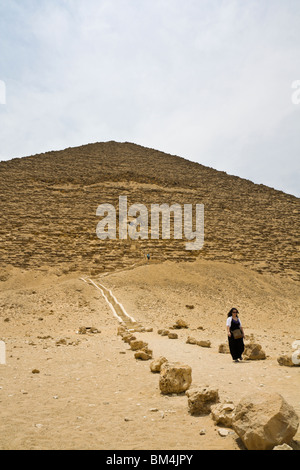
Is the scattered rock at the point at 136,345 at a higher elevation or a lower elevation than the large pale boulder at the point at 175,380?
lower

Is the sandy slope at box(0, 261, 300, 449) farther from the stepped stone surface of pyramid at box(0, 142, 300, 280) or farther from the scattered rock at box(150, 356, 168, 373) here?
the stepped stone surface of pyramid at box(0, 142, 300, 280)

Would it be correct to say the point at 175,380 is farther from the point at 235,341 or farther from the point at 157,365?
the point at 235,341

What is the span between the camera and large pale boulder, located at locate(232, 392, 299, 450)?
6.86 feet

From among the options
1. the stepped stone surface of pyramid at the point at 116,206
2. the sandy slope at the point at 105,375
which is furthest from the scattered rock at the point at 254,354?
the stepped stone surface of pyramid at the point at 116,206

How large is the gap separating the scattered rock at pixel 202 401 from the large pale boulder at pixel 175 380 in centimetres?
50

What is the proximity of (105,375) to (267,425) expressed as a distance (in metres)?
2.85

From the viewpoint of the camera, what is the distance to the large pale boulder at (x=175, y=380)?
349 centimetres

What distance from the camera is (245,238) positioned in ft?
80.8

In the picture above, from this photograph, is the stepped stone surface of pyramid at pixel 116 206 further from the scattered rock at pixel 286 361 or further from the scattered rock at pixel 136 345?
the scattered rock at pixel 286 361

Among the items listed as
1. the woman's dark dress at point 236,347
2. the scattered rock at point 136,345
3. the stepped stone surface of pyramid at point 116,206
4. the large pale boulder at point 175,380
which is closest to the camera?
the large pale boulder at point 175,380

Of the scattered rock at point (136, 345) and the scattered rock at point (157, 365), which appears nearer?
the scattered rock at point (157, 365)

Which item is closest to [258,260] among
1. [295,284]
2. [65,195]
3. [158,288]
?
[295,284]

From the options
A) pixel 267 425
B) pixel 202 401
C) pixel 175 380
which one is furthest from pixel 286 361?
pixel 267 425

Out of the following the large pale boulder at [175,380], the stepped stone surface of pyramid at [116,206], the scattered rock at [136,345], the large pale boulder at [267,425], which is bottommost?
the scattered rock at [136,345]
